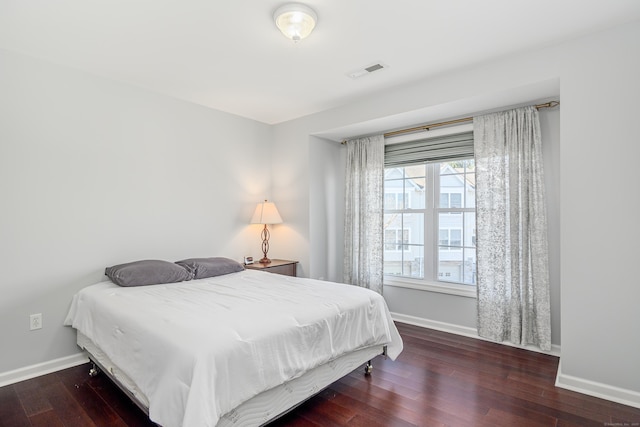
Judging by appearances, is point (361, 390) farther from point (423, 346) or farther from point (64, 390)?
point (64, 390)

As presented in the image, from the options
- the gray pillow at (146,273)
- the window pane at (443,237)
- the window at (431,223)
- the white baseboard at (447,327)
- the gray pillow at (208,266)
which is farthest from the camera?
the window pane at (443,237)

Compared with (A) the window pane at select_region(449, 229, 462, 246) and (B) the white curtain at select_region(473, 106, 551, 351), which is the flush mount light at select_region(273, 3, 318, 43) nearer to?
(B) the white curtain at select_region(473, 106, 551, 351)

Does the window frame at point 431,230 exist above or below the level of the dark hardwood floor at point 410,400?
above

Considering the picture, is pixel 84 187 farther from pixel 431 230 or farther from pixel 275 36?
pixel 431 230

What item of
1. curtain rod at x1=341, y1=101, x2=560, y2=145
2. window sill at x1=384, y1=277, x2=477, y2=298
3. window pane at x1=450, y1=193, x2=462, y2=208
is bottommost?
window sill at x1=384, y1=277, x2=477, y2=298

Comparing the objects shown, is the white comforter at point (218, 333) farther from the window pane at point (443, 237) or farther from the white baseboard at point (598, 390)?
the window pane at point (443, 237)

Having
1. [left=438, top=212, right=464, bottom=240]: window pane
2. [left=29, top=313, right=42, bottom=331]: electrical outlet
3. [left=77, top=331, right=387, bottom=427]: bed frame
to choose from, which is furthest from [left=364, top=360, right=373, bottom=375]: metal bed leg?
[left=29, top=313, right=42, bottom=331]: electrical outlet

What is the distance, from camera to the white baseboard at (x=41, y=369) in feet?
8.39

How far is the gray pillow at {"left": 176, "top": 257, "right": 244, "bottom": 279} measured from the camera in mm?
3301

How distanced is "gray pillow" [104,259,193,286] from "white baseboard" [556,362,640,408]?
10.2 ft

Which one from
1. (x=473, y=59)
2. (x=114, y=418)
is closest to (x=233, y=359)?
(x=114, y=418)

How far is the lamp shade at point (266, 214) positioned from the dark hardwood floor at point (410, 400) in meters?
2.06

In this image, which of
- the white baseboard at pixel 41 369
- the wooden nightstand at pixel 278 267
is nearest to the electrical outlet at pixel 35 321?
the white baseboard at pixel 41 369

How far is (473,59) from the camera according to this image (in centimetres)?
280
